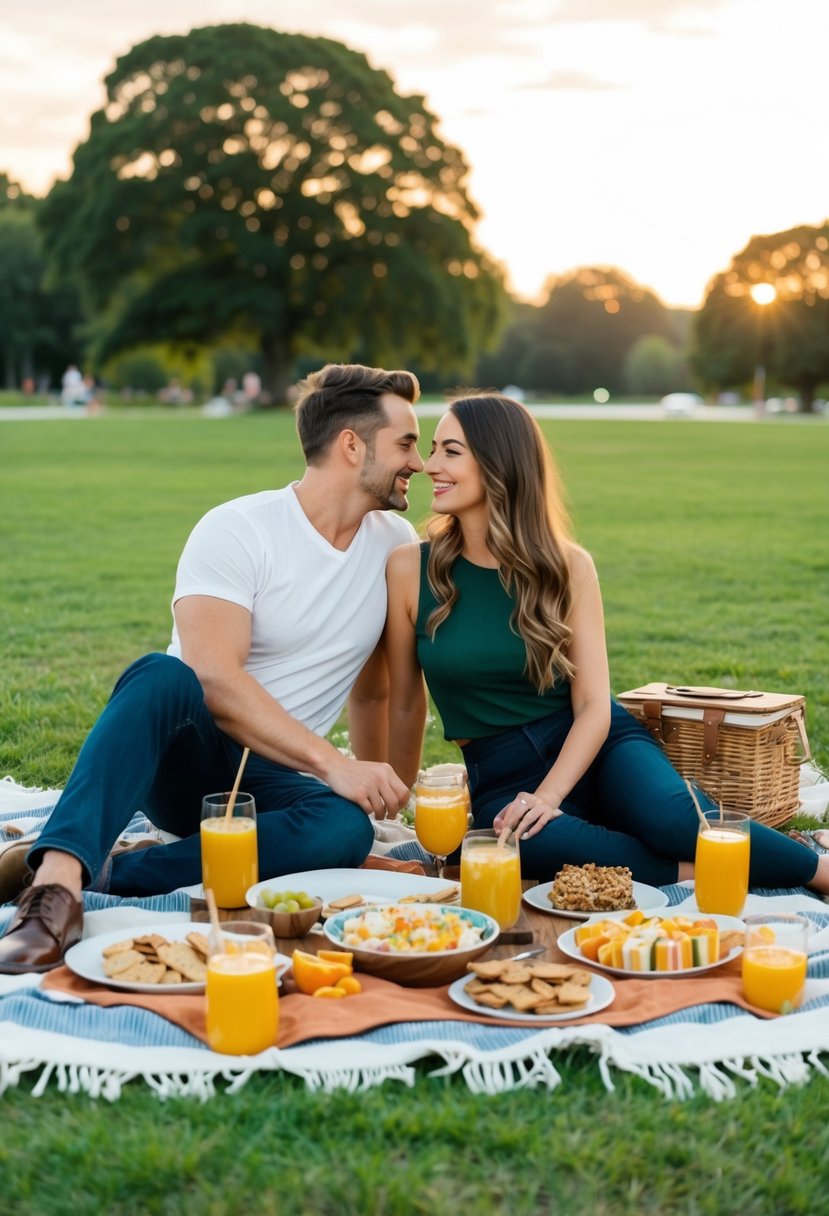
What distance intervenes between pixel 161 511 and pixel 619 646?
27.8ft

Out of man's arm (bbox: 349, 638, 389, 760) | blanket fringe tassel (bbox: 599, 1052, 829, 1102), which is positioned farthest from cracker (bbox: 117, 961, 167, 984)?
man's arm (bbox: 349, 638, 389, 760)

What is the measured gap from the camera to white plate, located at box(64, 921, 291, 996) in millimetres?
2924

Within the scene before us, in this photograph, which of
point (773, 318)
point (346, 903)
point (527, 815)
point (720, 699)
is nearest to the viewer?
point (346, 903)

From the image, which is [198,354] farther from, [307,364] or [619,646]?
[619,646]

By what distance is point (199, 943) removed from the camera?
3049mm

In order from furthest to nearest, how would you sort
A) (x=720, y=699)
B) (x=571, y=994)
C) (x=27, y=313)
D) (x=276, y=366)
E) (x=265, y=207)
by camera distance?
(x=27, y=313), (x=276, y=366), (x=265, y=207), (x=720, y=699), (x=571, y=994)

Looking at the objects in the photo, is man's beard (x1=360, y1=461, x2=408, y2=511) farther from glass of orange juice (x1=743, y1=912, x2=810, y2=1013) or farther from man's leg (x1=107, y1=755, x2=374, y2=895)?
glass of orange juice (x1=743, y1=912, x2=810, y2=1013)

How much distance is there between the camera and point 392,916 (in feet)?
10.2

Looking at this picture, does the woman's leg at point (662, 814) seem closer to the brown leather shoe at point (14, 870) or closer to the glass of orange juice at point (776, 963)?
the glass of orange juice at point (776, 963)

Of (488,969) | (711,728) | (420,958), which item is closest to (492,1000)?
(488,969)

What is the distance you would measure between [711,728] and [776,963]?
4.98 ft

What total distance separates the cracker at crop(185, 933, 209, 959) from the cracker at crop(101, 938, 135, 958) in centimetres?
13

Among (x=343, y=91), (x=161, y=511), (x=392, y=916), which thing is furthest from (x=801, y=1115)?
(x=343, y=91)

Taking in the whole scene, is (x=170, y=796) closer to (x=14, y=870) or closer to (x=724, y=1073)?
(x=14, y=870)
